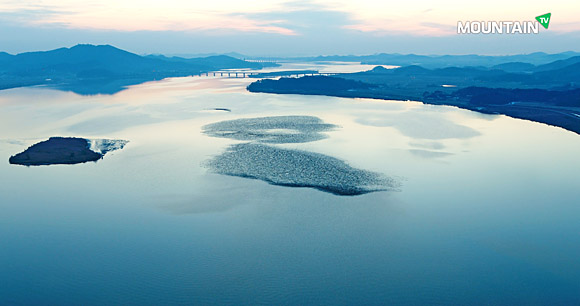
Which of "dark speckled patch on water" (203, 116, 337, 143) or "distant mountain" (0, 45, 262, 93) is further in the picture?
"distant mountain" (0, 45, 262, 93)

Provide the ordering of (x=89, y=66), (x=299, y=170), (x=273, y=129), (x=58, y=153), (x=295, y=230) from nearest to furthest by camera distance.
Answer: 1. (x=295, y=230)
2. (x=299, y=170)
3. (x=58, y=153)
4. (x=273, y=129)
5. (x=89, y=66)

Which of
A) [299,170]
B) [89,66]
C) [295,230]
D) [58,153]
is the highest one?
[89,66]

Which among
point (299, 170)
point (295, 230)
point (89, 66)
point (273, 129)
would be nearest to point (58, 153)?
point (299, 170)

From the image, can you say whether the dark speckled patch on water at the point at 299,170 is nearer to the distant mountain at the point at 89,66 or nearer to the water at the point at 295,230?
the water at the point at 295,230

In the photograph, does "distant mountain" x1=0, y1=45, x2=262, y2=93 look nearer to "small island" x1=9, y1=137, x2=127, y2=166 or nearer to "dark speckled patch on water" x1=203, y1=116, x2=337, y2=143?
"dark speckled patch on water" x1=203, y1=116, x2=337, y2=143

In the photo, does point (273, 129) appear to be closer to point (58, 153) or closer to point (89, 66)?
point (58, 153)

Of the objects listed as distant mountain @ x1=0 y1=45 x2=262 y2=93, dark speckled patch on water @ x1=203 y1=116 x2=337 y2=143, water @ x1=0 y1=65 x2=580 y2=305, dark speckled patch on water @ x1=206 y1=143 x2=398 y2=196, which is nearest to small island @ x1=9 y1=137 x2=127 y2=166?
water @ x1=0 y1=65 x2=580 y2=305
